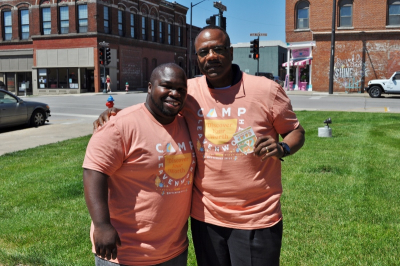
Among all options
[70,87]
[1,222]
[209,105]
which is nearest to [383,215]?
[209,105]

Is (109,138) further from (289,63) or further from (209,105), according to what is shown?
(289,63)

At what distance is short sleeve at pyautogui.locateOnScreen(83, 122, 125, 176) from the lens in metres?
2.02

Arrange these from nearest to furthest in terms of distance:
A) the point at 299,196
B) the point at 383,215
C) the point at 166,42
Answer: the point at 383,215 < the point at 299,196 < the point at 166,42

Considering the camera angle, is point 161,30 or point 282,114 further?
point 161,30

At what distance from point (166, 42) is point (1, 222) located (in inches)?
1849

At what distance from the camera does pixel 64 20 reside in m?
39.5

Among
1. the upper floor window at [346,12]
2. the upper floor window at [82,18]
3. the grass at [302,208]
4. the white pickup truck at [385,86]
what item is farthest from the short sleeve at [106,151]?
the upper floor window at [82,18]

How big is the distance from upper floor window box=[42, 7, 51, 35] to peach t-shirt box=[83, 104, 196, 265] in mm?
41770

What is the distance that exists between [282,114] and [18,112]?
1289 cm

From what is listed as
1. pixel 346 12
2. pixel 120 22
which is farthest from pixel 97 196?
pixel 120 22

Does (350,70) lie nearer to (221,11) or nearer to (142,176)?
(221,11)

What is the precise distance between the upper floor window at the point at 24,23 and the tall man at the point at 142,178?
44134 millimetres

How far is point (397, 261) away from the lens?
12.0 ft

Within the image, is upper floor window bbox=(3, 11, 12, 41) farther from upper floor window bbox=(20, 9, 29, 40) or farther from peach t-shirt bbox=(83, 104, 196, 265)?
peach t-shirt bbox=(83, 104, 196, 265)
